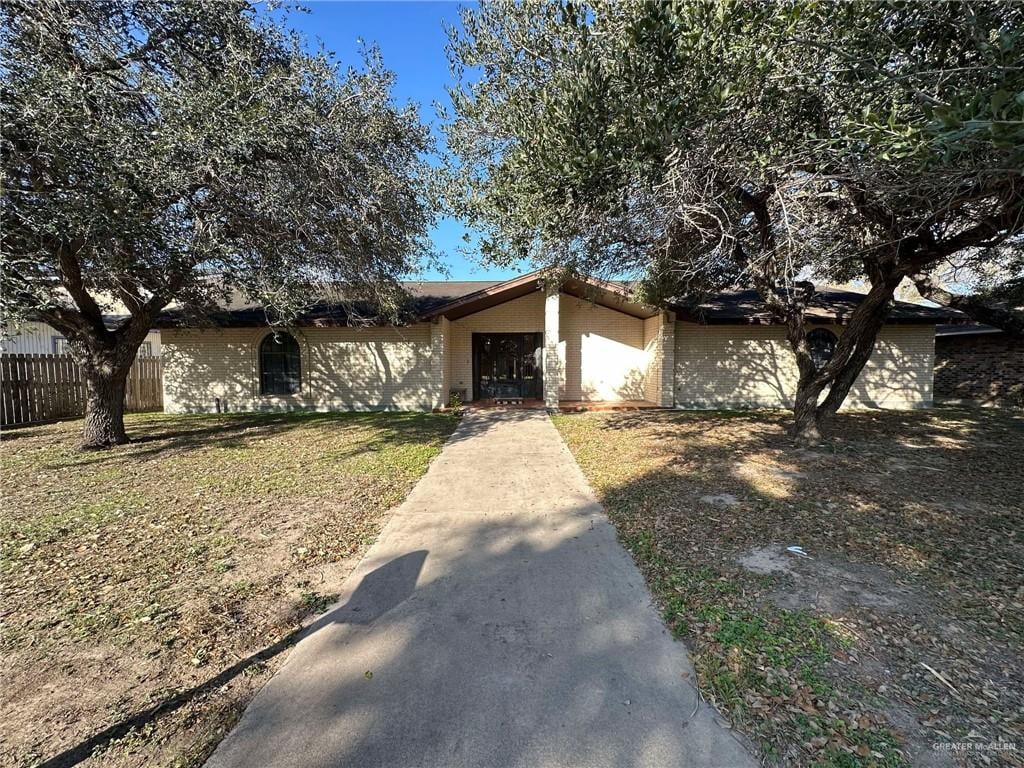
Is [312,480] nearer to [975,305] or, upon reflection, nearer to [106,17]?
[106,17]

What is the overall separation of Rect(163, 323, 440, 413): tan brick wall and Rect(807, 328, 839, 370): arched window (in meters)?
11.3

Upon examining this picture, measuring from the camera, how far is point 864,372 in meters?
12.9

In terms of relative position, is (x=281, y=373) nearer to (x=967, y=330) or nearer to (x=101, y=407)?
(x=101, y=407)

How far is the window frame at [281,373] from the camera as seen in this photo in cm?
1341

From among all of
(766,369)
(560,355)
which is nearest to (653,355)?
(560,355)

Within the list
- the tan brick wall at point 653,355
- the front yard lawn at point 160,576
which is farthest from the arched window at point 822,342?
the front yard lawn at point 160,576

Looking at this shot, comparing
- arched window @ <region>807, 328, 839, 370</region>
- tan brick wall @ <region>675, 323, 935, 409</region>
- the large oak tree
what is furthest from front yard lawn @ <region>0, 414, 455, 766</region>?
arched window @ <region>807, 328, 839, 370</region>

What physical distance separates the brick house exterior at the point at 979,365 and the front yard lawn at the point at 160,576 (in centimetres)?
1881

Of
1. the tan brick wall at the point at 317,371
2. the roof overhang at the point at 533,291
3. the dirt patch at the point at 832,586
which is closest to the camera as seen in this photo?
the dirt patch at the point at 832,586

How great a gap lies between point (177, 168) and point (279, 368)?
9185 millimetres

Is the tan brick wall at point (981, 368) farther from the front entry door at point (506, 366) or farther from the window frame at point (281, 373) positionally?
the window frame at point (281, 373)

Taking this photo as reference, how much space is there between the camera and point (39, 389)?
10859 millimetres

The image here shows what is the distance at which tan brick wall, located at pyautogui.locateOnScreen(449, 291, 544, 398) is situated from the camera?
46.9 feet

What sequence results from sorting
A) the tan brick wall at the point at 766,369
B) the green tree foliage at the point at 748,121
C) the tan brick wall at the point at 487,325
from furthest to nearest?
1. the tan brick wall at the point at 487,325
2. the tan brick wall at the point at 766,369
3. the green tree foliage at the point at 748,121
